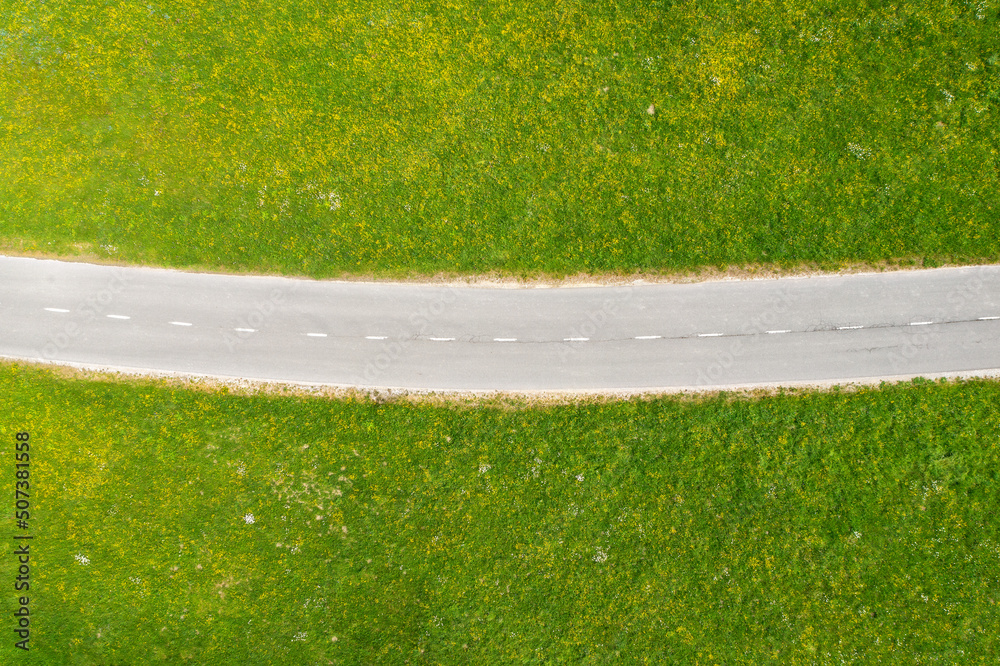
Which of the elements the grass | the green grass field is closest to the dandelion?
the green grass field

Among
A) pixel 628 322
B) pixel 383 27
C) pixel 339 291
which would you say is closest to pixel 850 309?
pixel 628 322

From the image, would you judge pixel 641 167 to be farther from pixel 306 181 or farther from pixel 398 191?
pixel 306 181

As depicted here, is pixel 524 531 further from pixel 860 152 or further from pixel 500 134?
pixel 860 152

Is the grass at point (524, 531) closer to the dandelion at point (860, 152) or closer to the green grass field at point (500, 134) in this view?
the green grass field at point (500, 134)

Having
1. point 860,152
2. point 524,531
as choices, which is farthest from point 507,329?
point 860,152

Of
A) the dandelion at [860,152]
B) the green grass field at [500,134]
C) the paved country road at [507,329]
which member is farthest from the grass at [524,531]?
the dandelion at [860,152]
